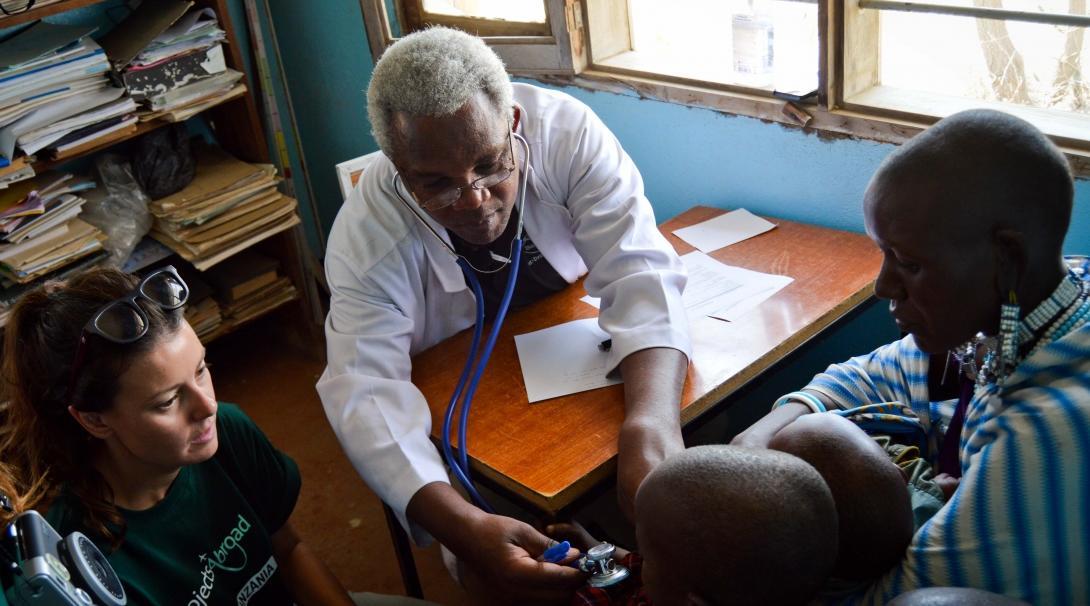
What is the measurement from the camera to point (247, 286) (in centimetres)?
334

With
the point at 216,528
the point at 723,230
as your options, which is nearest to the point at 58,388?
the point at 216,528

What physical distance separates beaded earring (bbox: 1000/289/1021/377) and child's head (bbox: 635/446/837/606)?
0.86 ft

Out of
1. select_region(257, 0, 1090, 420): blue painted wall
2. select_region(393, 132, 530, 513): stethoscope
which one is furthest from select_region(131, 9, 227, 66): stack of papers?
select_region(393, 132, 530, 513): stethoscope

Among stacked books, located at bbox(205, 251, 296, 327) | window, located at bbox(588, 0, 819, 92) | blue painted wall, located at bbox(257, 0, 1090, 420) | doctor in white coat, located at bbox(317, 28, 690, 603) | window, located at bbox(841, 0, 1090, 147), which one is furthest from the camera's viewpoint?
stacked books, located at bbox(205, 251, 296, 327)

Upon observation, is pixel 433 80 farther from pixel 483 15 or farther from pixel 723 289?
pixel 483 15

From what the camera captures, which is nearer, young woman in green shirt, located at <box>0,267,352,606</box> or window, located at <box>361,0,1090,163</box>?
young woman in green shirt, located at <box>0,267,352,606</box>

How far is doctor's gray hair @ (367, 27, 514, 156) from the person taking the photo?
1.62m

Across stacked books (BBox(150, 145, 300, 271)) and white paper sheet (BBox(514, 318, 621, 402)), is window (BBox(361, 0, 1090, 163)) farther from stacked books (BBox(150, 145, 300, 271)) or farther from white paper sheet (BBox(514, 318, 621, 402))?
stacked books (BBox(150, 145, 300, 271))

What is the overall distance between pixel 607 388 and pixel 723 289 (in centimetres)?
40

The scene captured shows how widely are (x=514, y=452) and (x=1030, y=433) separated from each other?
81 centimetres

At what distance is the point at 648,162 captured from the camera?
255 cm

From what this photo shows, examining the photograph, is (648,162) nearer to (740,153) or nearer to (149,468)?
(740,153)

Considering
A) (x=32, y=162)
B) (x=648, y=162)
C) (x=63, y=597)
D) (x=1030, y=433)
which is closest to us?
(x=63, y=597)

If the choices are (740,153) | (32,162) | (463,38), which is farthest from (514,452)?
(32,162)
